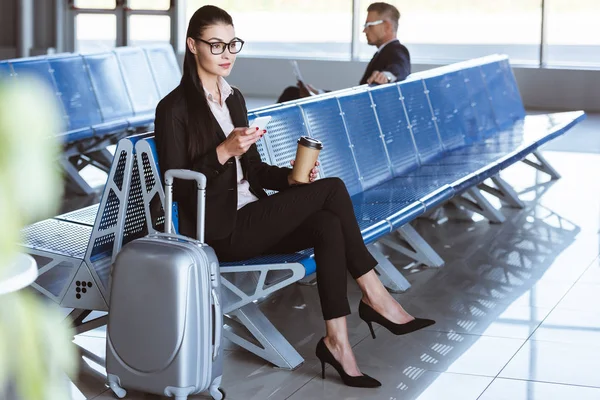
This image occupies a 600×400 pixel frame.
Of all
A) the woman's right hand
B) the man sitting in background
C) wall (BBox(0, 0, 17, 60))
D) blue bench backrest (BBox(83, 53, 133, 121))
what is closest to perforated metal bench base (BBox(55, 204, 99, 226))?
the woman's right hand

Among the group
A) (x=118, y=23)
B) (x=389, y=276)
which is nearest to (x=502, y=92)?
(x=389, y=276)

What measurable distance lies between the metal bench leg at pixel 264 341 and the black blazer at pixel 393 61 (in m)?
2.47

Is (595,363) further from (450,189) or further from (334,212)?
(450,189)

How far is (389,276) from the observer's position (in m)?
4.29

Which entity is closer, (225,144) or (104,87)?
(225,144)

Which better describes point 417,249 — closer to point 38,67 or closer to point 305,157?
point 305,157

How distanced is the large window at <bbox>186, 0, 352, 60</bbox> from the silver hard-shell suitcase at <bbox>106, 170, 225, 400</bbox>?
425 inches

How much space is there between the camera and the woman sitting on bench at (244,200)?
306 centimetres

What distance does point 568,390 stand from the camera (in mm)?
3070

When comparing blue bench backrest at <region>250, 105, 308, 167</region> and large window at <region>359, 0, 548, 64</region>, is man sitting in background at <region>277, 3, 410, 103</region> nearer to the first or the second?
blue bench backrest at <region>250, 105, 308, 167</region>

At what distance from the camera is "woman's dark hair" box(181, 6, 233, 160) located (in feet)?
10.1

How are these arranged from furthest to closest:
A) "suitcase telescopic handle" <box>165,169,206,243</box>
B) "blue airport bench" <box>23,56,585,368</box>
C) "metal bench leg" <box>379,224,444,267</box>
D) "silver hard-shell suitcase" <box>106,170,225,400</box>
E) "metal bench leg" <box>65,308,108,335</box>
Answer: "metal bench leg" <box>379,224,444,267</box> → "metal bench leg" <box>65,308,108,335</box> → "blue airport bench" <box>23,56,585,368</box> → "suitcase telescopic handle" <box>165,169,206,243</box> → "silver hard-shell suitcase" <box>106,170,225,400</box>

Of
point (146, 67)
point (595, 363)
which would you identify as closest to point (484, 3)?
point (146, 67)

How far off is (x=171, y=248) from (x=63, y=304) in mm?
682
